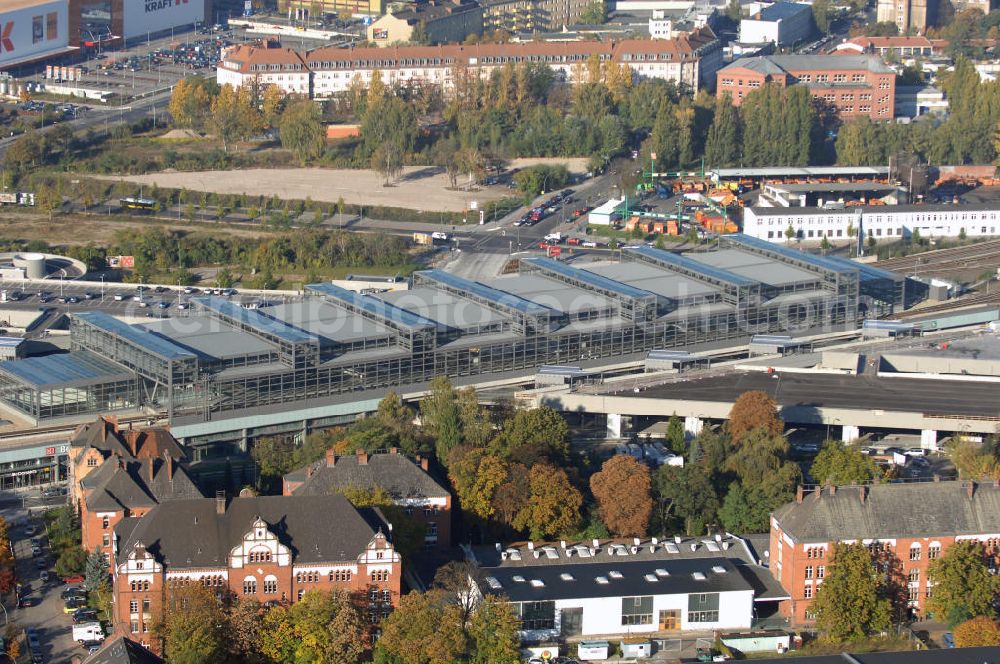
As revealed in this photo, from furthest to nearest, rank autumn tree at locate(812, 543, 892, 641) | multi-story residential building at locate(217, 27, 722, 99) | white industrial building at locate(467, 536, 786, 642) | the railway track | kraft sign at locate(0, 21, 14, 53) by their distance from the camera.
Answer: kraft sign at locate(0, 21, 14, 53) → multi-story residential building at locate(217, 27, 722, 99) → the railway track → white industrial building at locate(467, 536, 786, 642) → autumn tree at locate(812, 543, 892, 641)

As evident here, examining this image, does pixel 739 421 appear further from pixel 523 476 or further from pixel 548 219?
pixel 548 219

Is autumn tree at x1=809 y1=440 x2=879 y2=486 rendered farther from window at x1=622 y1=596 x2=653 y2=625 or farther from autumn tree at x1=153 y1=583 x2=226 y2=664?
autumn tree at x1=153 y1=583 x2=226 y2=664

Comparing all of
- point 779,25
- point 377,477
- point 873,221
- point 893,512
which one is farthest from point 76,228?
point 779,25

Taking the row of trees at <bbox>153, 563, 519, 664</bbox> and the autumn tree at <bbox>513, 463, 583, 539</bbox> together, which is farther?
the autumn tree at <bbox>513, 463, 583, 539</bbox>

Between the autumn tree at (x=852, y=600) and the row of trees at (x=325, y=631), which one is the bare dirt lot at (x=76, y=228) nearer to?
the row of trees at (x=325, y=631)

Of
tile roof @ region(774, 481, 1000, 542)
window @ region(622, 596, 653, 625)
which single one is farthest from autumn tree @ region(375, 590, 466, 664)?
tile roof @ region(774, 481, 1000, 542)

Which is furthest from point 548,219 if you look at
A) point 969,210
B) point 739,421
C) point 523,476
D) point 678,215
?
point 523,476

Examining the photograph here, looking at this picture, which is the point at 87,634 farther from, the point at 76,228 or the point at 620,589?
the point at 76,228
